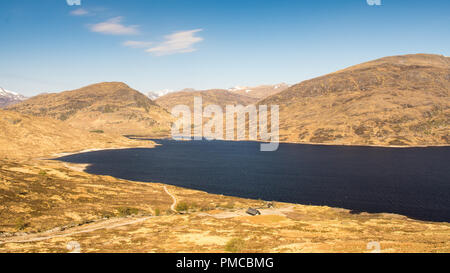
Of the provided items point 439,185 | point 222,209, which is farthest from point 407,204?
point 222,209

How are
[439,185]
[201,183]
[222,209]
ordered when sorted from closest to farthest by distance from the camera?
[222,209]
[439,185]
[201,183]

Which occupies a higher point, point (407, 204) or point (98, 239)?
point (98, 239)

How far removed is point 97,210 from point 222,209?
34.7 meters

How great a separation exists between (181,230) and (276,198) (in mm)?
58789

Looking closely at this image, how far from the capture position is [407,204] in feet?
334

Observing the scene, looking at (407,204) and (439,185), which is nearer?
(407,204)

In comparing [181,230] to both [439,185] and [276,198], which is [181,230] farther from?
[439,185]
